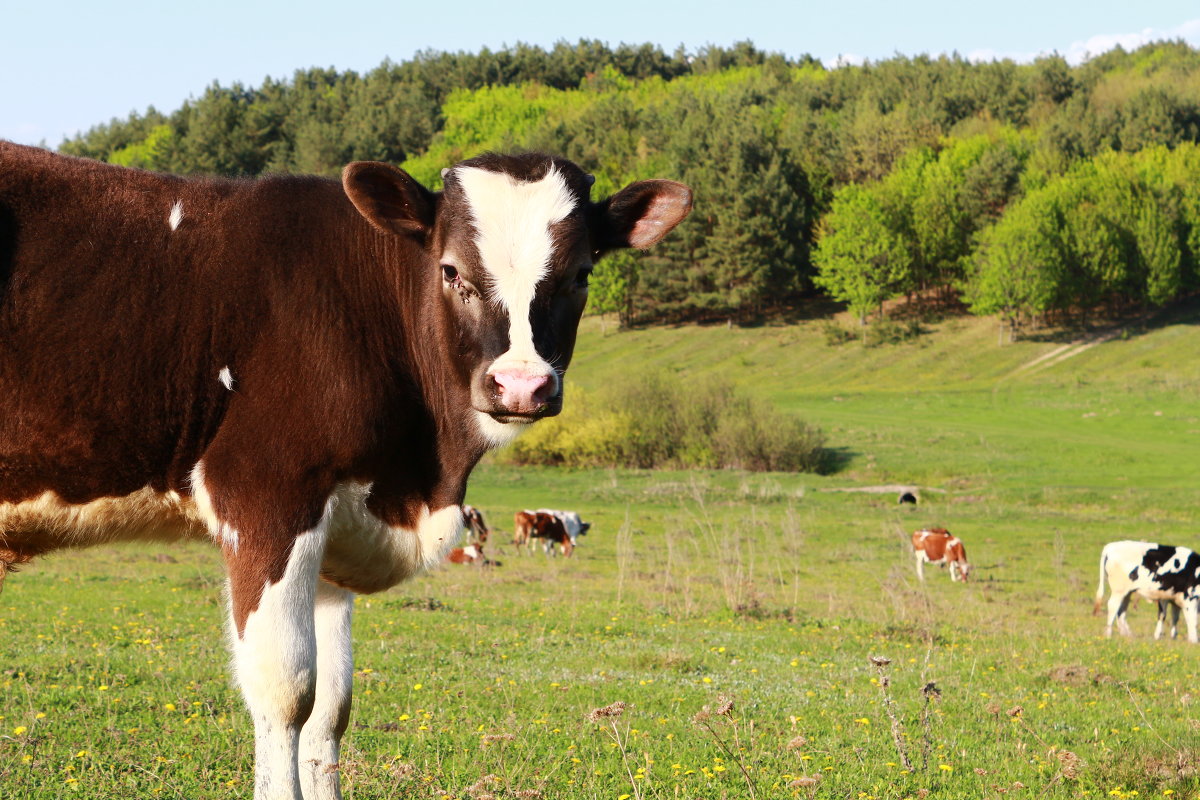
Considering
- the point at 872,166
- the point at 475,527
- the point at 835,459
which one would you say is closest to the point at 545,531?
the point at 475,527

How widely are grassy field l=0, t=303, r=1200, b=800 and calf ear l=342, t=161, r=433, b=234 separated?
7.77 ft

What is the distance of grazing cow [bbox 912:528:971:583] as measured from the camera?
25.9 metres

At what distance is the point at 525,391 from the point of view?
14.8 ft

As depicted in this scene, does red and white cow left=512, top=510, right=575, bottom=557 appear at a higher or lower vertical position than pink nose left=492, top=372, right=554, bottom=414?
lower

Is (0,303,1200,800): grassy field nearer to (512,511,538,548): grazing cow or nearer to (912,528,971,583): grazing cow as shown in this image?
(912,528,971,583): grazing cow

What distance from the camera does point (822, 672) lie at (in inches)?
446

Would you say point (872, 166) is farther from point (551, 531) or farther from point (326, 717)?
point (326, 717)

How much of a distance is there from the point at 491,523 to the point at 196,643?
23.3m

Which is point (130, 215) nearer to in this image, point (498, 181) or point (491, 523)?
point (498, 181)

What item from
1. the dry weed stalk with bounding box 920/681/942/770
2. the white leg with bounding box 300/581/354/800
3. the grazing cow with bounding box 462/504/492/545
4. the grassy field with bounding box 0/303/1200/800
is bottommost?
the grazing cow with bounding box 462/504/492/545

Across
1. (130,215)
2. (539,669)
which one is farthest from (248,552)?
(539,669)

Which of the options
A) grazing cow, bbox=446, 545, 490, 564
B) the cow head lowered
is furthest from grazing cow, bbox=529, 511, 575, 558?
the cow head lowered

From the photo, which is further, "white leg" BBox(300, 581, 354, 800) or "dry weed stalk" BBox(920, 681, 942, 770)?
"dry weed stalk" BBox(920, 681, 942, 770)

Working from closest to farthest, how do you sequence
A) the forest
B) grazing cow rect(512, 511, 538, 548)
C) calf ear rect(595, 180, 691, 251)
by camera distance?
calf ear rect(595, 180, 691, 251) < grazing cow rect(512, 511, 538, 548) < the forest
